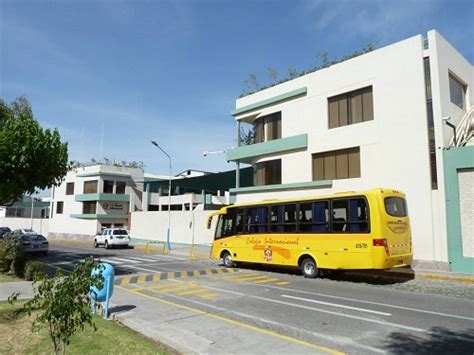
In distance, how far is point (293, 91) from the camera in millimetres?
24734

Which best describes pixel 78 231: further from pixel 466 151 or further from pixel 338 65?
pixel 466 151

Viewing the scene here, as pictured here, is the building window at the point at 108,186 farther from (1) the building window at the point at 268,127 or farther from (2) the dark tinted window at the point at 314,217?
(2) the dark tinted window at the point at 314,217

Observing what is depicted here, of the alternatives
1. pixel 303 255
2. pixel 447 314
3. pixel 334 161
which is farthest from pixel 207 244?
pixel 447 314

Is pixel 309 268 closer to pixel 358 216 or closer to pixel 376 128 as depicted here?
pixel 358 216

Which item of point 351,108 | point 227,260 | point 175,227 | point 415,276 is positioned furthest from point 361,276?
point 175,227

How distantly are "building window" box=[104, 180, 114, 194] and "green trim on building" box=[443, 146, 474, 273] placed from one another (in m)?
42.9

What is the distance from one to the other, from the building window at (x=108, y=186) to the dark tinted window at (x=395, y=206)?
139 feet

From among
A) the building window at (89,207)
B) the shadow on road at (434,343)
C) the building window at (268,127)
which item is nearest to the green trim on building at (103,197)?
the building window at (89,207)

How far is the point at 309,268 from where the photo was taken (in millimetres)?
16531

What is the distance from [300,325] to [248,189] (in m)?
18.3

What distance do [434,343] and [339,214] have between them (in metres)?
8.42

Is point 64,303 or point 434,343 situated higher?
point 64,303

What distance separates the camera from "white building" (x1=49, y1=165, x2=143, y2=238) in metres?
50.2

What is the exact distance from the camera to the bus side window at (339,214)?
1531 centimetres
